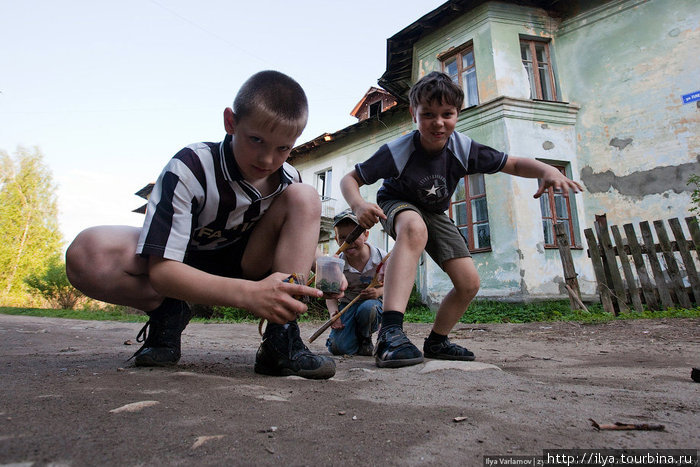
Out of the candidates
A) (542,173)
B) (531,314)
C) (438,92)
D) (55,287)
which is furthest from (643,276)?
(55,287)

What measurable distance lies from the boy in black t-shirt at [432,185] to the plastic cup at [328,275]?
539 mm

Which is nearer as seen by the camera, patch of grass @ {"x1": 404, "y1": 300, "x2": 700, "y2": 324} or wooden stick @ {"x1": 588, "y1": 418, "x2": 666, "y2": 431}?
wooden stick @ {"x1": 588, "y1": 418, "x2": 666, "y2": 431}

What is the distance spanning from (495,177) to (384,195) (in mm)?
6851

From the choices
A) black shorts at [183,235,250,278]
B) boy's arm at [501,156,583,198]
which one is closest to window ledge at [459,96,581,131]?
boy's arm at [501,156,583,198]

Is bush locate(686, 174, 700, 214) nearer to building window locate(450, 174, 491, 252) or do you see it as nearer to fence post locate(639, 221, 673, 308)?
fence post locate(639, 221, 673, 308)

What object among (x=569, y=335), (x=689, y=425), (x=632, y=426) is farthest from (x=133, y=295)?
(x=569, y=335)

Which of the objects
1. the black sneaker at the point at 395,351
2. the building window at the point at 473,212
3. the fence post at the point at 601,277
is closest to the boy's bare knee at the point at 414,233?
the black sneaker at the point at 395,351

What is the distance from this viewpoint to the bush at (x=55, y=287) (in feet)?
48.2

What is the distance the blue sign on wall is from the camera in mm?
7648

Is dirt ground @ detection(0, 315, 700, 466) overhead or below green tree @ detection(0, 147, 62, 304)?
below

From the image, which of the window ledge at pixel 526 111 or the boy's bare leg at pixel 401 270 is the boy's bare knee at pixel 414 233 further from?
the window ledge at pixel 526 111

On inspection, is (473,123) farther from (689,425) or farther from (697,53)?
(689,425)

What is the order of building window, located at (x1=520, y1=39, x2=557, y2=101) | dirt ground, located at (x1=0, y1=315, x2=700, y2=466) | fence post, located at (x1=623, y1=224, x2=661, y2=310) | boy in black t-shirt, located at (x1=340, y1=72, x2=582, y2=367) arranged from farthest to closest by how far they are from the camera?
building window, located at (x1=520, y1=39, x2=557, y2=101) → fence post, located at (x1=623, y1=224, x2=661, y2=310) → boy in black t-shirt, located at (x1=340, y1=72, x2=582, y2=367) → dirt ground, located at (x1=0, y1=315, x2=700, y2=466)

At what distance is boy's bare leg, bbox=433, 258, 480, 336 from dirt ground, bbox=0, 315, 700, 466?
0.49 meters
